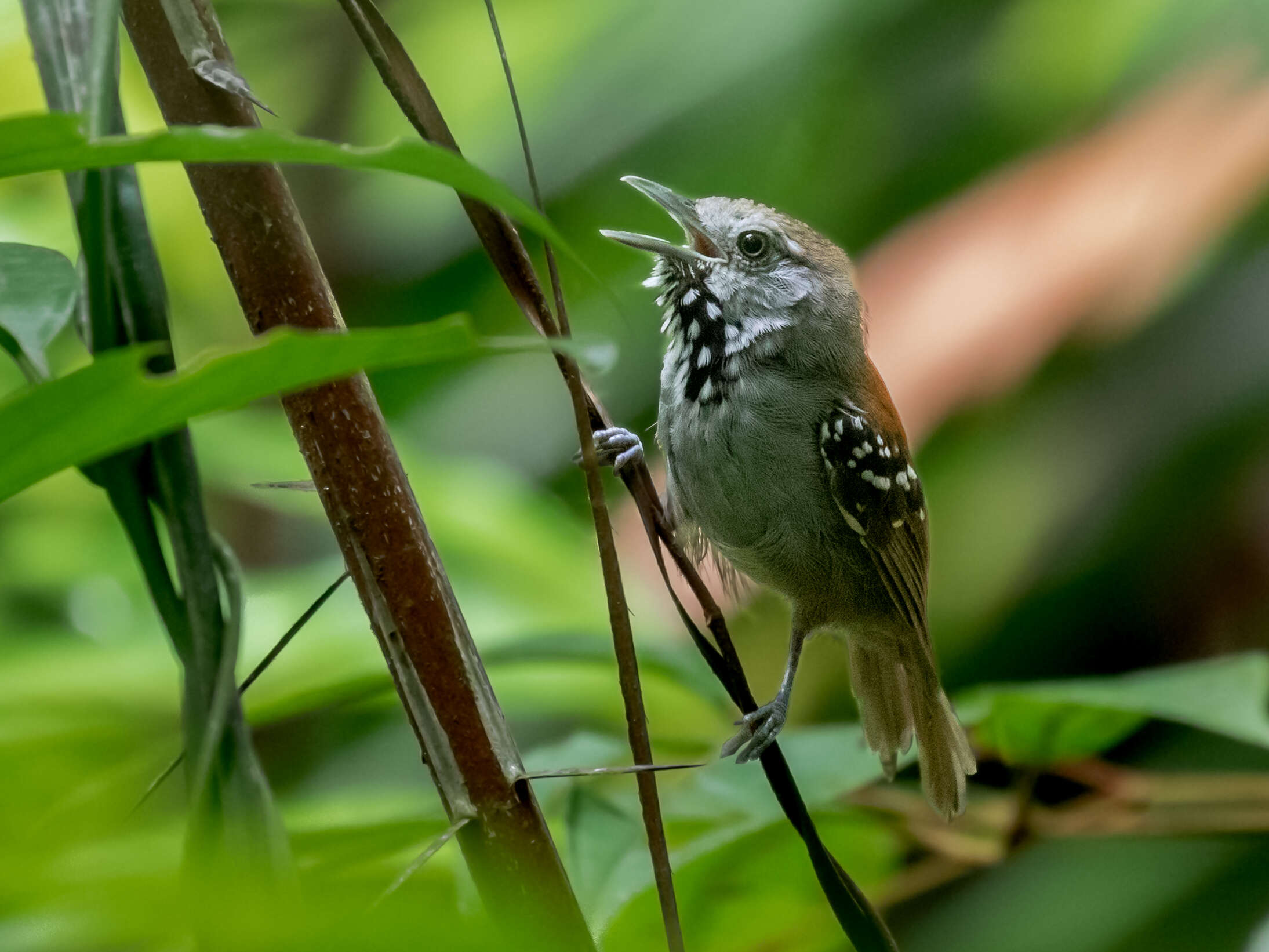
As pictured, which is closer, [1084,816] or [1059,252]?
[1084,816]

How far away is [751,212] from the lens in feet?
8.21

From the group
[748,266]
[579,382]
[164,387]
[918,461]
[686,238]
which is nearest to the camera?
[164,387]

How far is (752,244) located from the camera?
2463 mm

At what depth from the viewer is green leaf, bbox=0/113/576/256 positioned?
62 centimetres

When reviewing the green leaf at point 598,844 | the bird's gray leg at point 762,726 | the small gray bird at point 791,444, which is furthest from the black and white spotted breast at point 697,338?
the green leaf at point 598,844

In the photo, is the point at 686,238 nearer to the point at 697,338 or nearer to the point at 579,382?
the point at 697,338

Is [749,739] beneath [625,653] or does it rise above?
beneath

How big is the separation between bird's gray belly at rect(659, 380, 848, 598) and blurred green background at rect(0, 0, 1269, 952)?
0.29 m

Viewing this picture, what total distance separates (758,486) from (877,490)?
269mm

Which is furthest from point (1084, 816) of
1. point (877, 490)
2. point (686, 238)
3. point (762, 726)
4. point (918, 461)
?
point (918, 461)

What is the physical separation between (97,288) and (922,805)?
188cm

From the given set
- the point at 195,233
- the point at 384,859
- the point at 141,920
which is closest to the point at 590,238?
the point at 195,233

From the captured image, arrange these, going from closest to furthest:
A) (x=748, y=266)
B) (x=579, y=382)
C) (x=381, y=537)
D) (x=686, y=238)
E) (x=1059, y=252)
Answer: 1. (x=381, y=537)
2. (x=579, y=382)
3. (x=748, y=266)
4. (x=686, y=238)
5. (x=1059, y=252)

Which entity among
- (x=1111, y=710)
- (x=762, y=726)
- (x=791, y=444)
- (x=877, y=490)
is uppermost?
(x=791, y=444)
